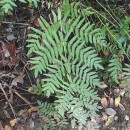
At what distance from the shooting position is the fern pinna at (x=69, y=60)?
113 inches

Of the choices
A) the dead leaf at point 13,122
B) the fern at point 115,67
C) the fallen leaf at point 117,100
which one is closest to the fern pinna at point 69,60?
the fern at point 115,67

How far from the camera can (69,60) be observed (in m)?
2.95

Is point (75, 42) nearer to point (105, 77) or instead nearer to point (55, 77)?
point (55, 77)

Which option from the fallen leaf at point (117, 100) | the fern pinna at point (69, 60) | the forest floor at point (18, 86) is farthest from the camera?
the fallen leaf at point (117, 100)

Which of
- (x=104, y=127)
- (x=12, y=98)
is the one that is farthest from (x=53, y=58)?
(x=104, y=127)

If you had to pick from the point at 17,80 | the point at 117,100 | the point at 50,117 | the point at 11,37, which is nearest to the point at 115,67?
the point at 117,100

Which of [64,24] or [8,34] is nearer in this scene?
[64,24]

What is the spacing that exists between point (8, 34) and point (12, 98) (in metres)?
0.72

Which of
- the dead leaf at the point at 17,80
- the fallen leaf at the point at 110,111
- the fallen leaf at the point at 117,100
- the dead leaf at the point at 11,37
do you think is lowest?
the fallen leaf at the point at 110,111

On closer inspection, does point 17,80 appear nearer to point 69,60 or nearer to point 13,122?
point 13,122

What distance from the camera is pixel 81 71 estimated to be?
3000 millimetres

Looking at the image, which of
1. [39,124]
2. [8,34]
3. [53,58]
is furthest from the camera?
[8,34]

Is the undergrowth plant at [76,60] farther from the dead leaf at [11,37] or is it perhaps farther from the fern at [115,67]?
the dead leaf at [11,37]

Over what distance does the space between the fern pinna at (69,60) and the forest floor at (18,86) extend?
0.92 ft
